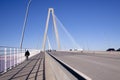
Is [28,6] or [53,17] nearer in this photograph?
[28,6]

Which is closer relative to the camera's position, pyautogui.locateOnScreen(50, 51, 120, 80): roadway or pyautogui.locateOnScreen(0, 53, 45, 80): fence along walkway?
pyautogui.locateOnScreen(50, 51, 120, 80): roadway

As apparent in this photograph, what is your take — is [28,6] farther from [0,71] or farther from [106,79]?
[106,79]

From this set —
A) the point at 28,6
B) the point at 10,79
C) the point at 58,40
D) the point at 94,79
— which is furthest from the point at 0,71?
the point at 58,40

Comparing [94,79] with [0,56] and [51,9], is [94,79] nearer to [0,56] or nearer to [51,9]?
[0,56]

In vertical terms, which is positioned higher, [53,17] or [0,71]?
[53,17]

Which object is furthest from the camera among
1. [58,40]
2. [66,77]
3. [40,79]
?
[58,40]

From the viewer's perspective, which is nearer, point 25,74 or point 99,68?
point 25,74

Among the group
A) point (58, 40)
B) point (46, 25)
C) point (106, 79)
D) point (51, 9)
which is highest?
point (51, 9)

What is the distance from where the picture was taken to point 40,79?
11.4 metres

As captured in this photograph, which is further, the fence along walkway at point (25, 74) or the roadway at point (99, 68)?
the fence along walkway at point (25, 74)

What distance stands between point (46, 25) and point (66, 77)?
6963 centimetres

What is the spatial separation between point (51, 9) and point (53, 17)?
7.44 metres

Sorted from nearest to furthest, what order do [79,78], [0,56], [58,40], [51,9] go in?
[79,78] → [0,56] → [58,40] → [51,9]

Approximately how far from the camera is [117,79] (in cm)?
1012
